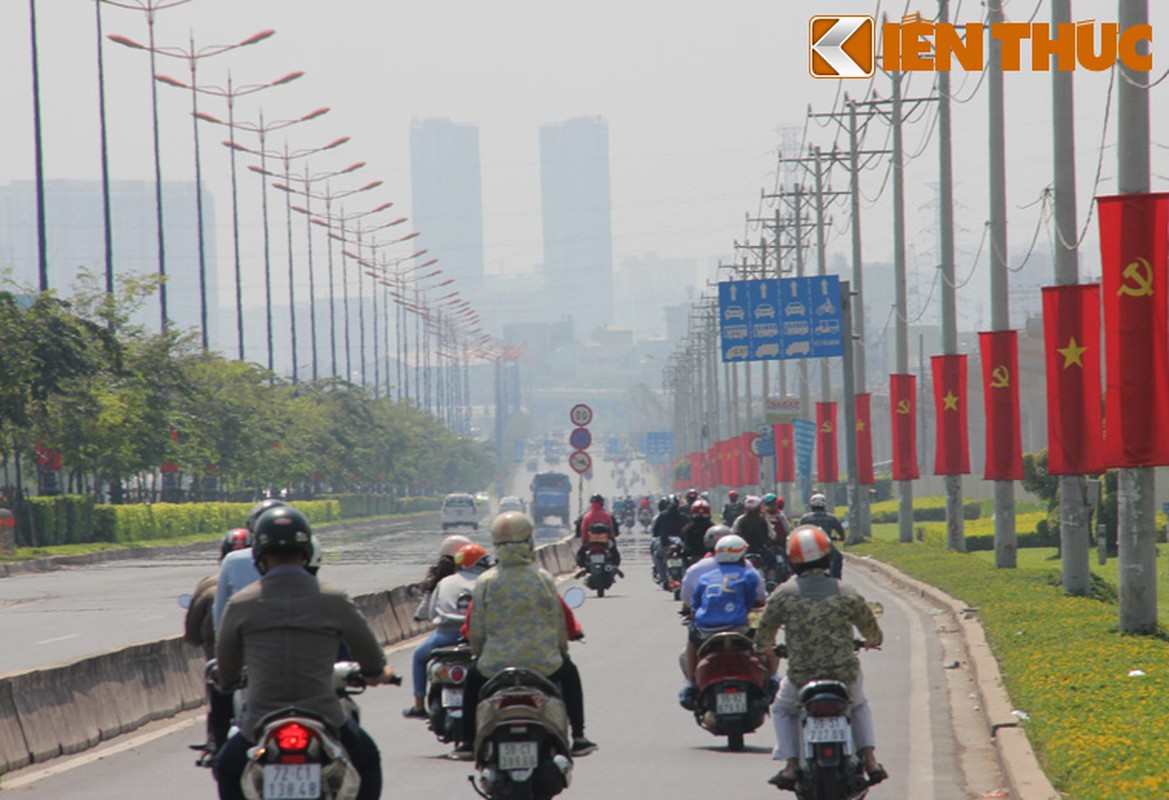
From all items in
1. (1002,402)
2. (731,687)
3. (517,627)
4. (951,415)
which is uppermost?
(1002,402)

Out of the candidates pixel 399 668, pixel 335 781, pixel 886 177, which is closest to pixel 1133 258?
pixel 399 668

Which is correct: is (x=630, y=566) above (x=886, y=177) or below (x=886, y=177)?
below

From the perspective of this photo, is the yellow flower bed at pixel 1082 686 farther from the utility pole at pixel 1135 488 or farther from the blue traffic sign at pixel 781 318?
the blue traffic sign at pixel 781 318

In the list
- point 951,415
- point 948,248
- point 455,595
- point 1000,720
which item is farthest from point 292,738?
point 948,248

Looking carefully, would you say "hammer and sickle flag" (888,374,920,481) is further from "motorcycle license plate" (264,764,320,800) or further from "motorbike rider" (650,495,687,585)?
"motorcycle license plate" (264,764,320,800)

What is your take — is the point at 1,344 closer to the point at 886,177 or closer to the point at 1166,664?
the point at 886,177

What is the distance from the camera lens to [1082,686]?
16.0m

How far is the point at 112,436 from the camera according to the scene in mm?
60844

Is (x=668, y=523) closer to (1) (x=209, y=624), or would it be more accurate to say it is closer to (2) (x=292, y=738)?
(1) (x=209, y=624)

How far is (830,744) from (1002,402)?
897 inches

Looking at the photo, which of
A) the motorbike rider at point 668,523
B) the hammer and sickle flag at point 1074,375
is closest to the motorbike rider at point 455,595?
the hammer and sickle flag at point 1074,375

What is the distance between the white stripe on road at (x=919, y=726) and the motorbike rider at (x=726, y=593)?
152 centimetres

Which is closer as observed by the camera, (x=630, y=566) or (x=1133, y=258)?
(x=1133, y=258)

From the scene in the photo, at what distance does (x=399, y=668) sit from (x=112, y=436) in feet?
135
